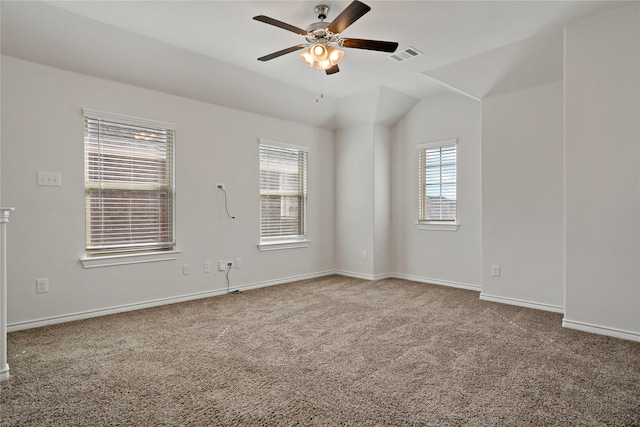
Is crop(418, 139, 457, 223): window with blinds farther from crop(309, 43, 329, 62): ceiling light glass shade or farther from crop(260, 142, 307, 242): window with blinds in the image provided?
crop(309, 43, 329, 62): ceiling light glass shade

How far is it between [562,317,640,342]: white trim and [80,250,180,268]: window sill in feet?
13.6

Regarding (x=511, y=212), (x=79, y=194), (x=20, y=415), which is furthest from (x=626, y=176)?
(x=79, y=194)

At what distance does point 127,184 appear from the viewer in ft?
12.9

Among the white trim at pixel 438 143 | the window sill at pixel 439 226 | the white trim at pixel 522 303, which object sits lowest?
the white trim at pixel 522 303

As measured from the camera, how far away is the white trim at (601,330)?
2998 mm

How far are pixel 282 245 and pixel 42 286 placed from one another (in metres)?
2.85

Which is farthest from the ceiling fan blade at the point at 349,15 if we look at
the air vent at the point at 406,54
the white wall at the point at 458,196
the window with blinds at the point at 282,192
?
the white wall at the point at 458,196

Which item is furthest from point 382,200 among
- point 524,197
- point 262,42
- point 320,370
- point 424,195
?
point 320,370

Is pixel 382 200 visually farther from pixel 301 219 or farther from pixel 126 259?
pixel 126 259

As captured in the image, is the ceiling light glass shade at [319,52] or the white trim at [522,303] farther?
the white trim at [522,303]

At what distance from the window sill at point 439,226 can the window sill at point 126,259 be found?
3.44m

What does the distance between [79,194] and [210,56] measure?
1.97 metres

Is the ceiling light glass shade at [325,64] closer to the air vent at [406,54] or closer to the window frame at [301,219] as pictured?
the air vent at [406,54]

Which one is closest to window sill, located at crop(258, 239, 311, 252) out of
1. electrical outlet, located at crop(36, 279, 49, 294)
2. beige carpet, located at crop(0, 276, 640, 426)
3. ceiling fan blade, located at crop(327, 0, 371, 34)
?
beige carpet, located at crop(0, 276, 640, 426)
